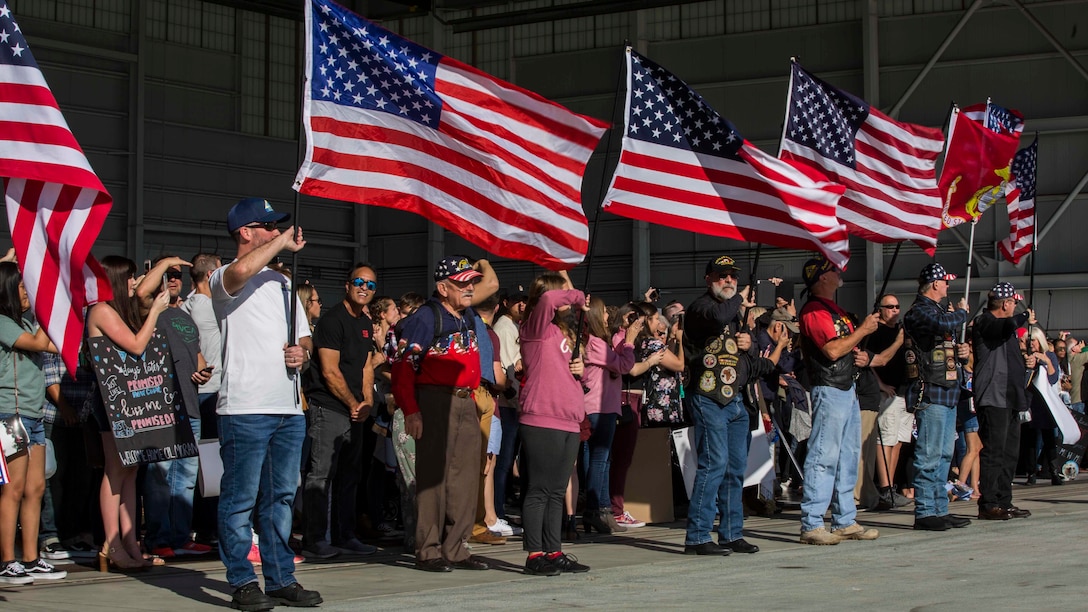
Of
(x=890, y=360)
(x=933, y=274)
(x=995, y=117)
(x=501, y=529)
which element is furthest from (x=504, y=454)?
(x=995, y=117)

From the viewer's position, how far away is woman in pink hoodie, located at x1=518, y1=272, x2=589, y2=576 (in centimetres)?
773

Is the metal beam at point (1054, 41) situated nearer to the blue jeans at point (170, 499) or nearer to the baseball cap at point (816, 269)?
the baseball cap at point (816, 269)

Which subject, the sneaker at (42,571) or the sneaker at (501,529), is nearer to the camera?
the sneaker at (42,571)

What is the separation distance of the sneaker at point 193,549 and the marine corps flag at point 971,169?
7.44 meters

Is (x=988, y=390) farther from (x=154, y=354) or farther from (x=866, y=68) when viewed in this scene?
(x=866, y=68)

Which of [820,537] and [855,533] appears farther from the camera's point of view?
[855,533]

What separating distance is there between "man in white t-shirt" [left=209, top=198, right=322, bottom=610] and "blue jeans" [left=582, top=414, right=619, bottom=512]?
4.16 m

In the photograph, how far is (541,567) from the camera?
25.1ft

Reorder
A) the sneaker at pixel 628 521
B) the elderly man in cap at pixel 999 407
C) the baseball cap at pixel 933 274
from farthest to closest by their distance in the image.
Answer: the sneaker at pixel 628 521 → the elderly man in cap at pixel 999 407 → the baseball cap at pixel 933 274

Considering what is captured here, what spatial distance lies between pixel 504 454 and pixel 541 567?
277cm

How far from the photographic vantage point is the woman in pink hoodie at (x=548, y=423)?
7.73 metres

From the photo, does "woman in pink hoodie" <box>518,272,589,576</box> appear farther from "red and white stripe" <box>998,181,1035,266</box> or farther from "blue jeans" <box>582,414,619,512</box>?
"red and white stripe" <box>998,181,1035,266</box>

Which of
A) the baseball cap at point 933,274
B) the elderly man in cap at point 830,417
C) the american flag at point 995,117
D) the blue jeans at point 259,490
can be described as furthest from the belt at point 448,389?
the american flag at point 995,117

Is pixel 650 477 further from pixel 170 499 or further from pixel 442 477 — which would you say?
pixel 170 499
